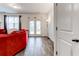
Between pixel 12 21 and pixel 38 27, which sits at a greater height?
pixel 12 21

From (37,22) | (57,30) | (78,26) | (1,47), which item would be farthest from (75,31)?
(37,22)

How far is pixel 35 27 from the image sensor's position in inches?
554

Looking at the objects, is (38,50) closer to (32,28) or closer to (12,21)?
(32,28)

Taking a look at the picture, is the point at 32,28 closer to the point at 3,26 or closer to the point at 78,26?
the point at 3,26

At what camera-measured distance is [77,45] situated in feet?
6.70

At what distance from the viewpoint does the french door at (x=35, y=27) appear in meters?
14.0

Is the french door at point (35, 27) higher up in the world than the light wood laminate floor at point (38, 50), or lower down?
higher up

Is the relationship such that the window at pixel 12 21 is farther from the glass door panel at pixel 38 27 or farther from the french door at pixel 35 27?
the glass door panel at pixel 38 27

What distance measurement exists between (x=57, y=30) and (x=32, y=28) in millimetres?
10632

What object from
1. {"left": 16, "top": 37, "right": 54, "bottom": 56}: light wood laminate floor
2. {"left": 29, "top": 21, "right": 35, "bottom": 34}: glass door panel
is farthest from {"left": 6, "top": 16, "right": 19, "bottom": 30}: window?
{"left": 16, "top": 37, "right": 54, "bottom": 56}: light wood laminate floor

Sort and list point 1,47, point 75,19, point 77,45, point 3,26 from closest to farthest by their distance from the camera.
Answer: point 77,45 < point 75,19 < point 1,47 < point 3,26

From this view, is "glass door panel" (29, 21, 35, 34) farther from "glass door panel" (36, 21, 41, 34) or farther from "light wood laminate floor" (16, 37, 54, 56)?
"light wood laminate floor" (16, 37, 54, 56)

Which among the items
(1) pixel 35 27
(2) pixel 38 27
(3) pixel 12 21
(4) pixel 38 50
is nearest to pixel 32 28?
(1) pixel 35 27

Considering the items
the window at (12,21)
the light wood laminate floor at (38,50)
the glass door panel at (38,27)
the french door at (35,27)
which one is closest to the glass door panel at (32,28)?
the french door at (35,27)
